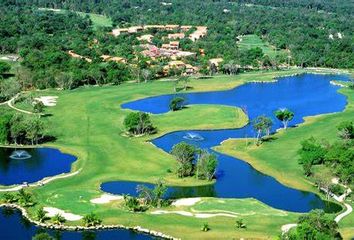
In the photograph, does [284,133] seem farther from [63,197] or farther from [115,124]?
[63,197]

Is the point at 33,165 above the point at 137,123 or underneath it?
underneath

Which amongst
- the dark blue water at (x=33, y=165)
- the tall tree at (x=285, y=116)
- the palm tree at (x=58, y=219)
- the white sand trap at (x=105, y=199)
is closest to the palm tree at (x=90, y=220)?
the palm tree at (x=58, y=219)

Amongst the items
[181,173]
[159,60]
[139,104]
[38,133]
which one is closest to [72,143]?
[38,133]

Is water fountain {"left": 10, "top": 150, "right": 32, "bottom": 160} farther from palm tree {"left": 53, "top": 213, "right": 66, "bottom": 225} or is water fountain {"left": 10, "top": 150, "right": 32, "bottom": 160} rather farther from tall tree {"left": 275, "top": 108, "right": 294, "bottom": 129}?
tall tree {"left": 275, "top": 108, "right": 294, "bottom": 129}

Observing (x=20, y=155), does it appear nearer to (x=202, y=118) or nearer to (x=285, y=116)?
(x=202, y=118)

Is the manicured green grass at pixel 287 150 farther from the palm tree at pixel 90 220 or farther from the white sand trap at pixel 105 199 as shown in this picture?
the palm tree at pixel 90 220

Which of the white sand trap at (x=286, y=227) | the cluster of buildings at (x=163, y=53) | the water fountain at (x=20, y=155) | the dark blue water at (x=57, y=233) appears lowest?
the water fountain at (x=20, y=155)

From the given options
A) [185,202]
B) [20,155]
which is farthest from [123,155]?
[185,202]
